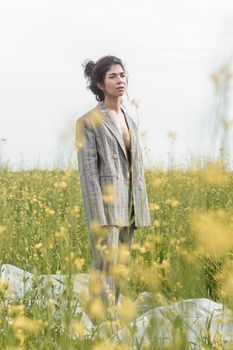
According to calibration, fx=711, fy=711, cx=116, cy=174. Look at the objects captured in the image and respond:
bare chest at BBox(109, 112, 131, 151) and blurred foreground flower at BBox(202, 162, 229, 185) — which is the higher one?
bare chest at BBox(109, 112, 131, 151)

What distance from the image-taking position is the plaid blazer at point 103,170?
4.06 metres

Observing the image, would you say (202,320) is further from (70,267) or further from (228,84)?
(228,84)

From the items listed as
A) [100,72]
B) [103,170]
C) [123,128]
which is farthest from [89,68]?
[103,170]

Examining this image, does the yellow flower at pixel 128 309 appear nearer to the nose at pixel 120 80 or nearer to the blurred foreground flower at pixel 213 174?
the blurred foreground flower at pixel 213 174

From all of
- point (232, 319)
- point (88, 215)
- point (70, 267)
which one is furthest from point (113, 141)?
point (232, 319)

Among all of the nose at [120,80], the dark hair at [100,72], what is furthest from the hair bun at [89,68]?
the nose at [120,80]

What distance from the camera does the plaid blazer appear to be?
4.06m

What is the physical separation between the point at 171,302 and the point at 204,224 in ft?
0.84

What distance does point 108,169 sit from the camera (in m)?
4.09

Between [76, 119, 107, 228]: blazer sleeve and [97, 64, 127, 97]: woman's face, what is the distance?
0.27 metres

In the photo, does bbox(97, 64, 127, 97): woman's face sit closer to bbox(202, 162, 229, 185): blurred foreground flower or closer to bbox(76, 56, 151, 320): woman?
bbox(76, 56, 151, 320): woman

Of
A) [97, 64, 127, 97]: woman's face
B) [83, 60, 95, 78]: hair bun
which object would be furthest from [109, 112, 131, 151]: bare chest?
[83, 60, 95, 78]: hair bun

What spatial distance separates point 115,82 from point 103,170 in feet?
1.81

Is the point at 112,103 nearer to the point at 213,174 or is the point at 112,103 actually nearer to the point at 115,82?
the point at 115,82
